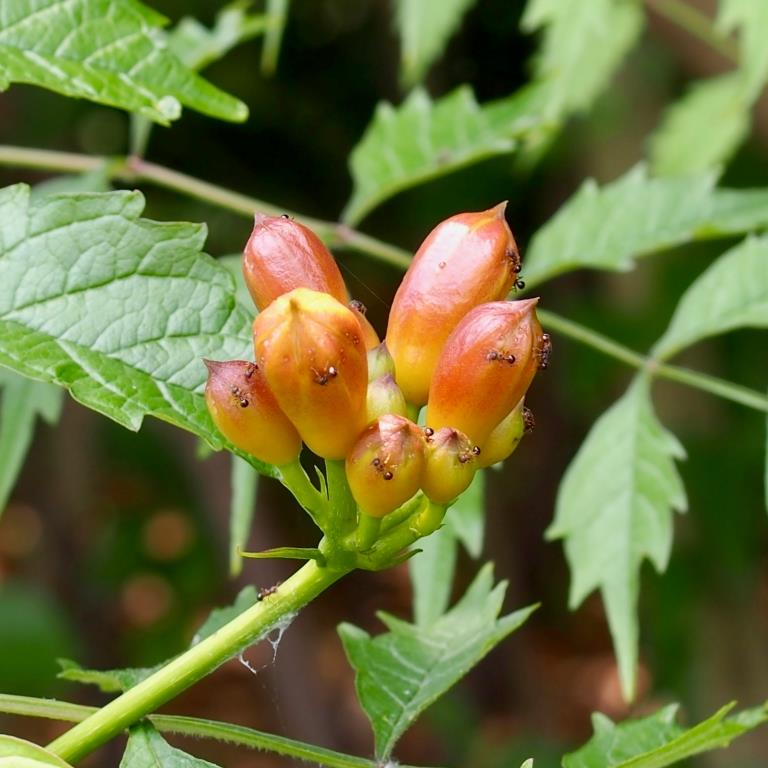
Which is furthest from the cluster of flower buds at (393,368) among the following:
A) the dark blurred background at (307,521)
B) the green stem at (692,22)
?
the dark blurred background at (307,521)

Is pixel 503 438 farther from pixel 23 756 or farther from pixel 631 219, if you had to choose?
pixel 631 219

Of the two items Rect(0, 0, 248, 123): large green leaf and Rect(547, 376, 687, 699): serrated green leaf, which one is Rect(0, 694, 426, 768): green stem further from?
Rect(547, 376, 687, 699): serrated green leaf

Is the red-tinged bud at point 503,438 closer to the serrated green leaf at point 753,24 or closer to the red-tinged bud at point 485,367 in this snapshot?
the red-tinged bud at point 485,367

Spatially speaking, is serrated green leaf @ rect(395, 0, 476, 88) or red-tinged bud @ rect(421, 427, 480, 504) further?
serrated green leaf @ rect(395, 0, 476, 88)

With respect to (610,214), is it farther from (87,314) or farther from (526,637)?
(526,637)

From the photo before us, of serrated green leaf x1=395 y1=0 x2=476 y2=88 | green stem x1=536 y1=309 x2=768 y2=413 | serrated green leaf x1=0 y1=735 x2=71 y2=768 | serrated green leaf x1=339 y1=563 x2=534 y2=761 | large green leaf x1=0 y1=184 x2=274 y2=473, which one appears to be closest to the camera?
serrated green leaf x1=0 y1=735 x2=71 y2=768

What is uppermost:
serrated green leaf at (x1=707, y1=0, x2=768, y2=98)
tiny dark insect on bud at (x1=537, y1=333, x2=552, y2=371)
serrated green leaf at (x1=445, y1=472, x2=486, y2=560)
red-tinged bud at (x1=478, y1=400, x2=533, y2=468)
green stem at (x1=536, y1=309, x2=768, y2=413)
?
serrated green leaf at (x1=707, y1=0, x2=768, y2=98)

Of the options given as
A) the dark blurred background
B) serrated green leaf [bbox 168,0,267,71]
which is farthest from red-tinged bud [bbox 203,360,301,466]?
the dark blurred background

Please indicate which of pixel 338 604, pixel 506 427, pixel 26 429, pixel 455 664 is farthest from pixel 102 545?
pixel 506 427
